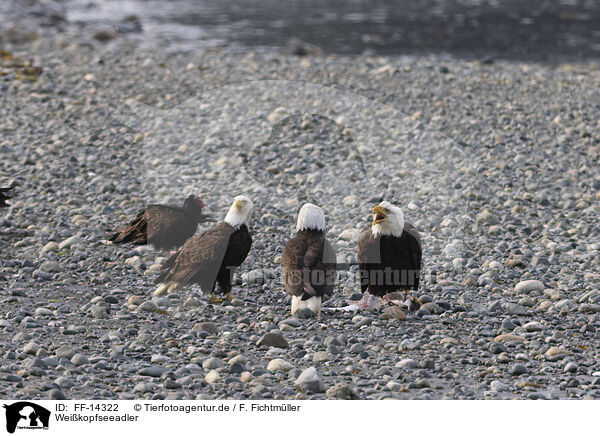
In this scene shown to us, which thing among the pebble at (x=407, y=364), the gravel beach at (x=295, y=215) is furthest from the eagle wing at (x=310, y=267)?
Result: the pebble at (x=407, y=364)

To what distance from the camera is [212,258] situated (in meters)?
7.16

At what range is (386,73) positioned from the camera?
718 inches

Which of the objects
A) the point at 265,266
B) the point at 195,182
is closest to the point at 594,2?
the point at 195,182

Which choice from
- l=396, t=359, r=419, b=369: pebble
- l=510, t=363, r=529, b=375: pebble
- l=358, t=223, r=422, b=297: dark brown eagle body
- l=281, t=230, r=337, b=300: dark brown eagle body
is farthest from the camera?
l=358, t=223, r=422, b=297: dark brown eagle body

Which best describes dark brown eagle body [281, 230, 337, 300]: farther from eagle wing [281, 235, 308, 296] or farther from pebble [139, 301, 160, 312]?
pebble [139, 301, 160, 312]

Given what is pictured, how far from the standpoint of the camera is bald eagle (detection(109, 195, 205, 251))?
26.9ft

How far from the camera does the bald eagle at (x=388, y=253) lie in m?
6.90

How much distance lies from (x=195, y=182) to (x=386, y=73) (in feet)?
27.2

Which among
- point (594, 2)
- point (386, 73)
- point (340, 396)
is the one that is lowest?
point (340, 396)

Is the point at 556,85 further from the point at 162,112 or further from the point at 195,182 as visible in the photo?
the point at 195,182

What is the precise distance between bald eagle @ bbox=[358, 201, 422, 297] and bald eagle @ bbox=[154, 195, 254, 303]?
1083mm

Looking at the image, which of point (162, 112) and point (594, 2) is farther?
point (594, 2)

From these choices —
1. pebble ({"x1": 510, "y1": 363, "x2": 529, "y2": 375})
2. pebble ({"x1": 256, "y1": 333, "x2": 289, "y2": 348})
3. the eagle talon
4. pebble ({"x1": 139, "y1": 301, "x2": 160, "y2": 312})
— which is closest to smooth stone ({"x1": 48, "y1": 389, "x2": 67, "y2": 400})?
pebble ({"x1": 256, "y1": 333, "x2": 289, "y2": 348})

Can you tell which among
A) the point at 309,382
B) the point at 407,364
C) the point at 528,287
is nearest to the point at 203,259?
the point at 309,382
